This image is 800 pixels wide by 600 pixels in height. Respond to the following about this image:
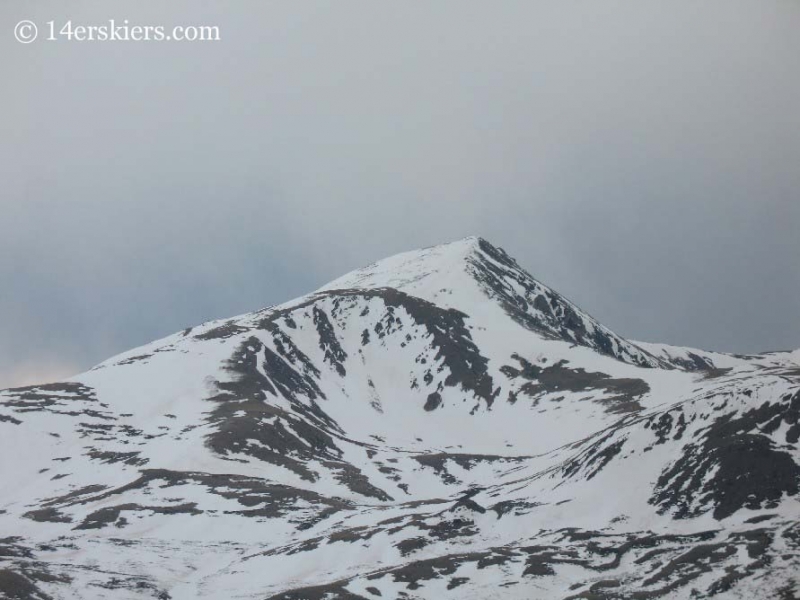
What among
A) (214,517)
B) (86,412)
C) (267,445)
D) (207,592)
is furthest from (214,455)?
(207,592)

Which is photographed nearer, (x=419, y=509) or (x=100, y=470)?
(x=419, y=509)

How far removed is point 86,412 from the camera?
19450 centimetres

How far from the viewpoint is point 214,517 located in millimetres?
128750

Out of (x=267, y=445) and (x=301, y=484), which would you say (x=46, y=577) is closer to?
(x=301, y=484)

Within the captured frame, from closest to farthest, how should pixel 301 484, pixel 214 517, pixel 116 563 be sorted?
pixel 116 563, pixel 214 517, pixel 301 484

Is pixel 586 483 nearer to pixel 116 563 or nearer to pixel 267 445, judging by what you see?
pixel 116 563

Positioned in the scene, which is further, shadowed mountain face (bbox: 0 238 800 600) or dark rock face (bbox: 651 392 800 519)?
dark rock face (bbox: 651 392 800 519)

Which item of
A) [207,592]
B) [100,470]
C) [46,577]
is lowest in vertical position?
[207,592]

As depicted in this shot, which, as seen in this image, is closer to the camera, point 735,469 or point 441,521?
point 735,469

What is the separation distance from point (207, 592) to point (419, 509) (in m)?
35.6

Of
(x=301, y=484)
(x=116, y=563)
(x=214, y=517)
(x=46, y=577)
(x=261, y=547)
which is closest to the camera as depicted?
(x=46, y=577)

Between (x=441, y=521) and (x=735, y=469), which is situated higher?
(x=441, y=521)

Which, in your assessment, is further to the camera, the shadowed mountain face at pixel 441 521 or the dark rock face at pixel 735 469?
the dark rock face at pixel 735 469

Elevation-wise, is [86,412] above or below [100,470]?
above
